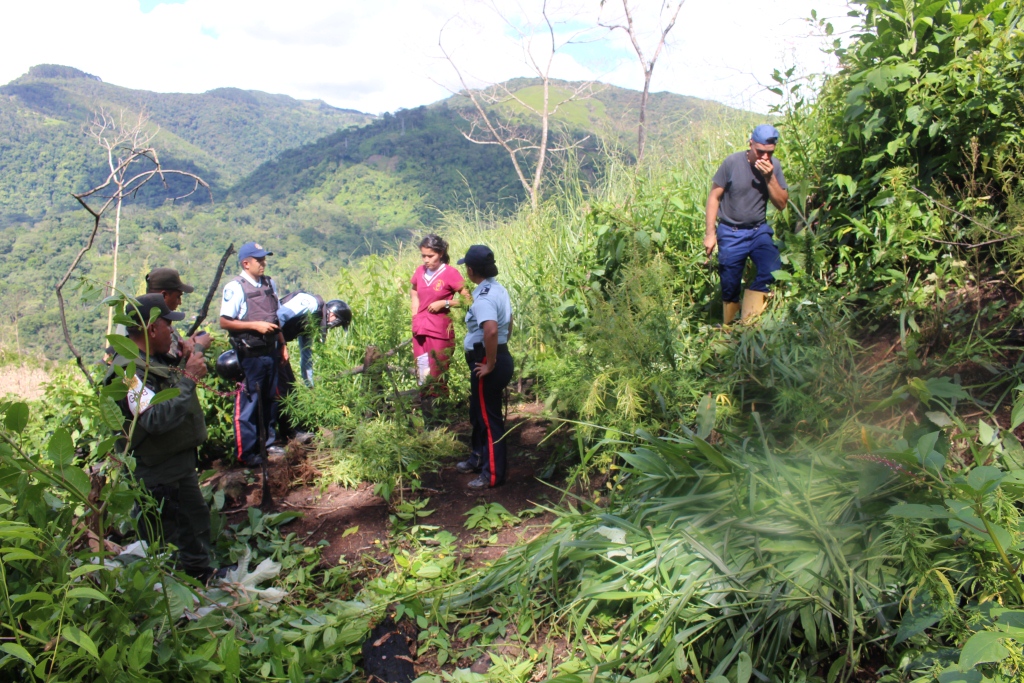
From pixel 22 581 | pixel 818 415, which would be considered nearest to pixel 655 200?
pixel 818 415

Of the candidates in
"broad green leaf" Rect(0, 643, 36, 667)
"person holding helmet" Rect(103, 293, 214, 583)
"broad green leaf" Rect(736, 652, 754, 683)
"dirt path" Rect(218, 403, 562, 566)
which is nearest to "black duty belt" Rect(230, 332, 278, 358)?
"dirt path" Rect(218, 403, 562, 566)

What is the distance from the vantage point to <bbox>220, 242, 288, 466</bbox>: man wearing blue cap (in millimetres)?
4902

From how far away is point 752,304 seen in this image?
182 inches

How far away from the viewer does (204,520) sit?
340 cm

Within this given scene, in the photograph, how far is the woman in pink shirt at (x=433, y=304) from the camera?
17.7ft

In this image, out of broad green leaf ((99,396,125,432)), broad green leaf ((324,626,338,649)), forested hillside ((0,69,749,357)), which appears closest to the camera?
broad green leaf ((99,396,125,432))

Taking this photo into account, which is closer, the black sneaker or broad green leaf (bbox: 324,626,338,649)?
broad green leaf (bbox: 324,626,338,649)

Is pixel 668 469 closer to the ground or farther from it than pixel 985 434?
closer to the ground

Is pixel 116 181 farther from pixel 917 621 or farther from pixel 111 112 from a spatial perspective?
pixel 917 621

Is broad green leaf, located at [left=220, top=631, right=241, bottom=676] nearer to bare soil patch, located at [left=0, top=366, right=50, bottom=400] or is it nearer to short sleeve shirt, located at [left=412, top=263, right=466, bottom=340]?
short sleeve shirt, located at [left=412, top=263, right=466, bottom=340]

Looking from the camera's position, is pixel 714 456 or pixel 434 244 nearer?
pixel 714 456

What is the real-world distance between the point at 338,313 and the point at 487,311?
2.34 m

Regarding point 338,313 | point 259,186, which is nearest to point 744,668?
point 338,313

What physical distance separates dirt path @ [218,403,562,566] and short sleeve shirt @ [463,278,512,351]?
739 millimetres
